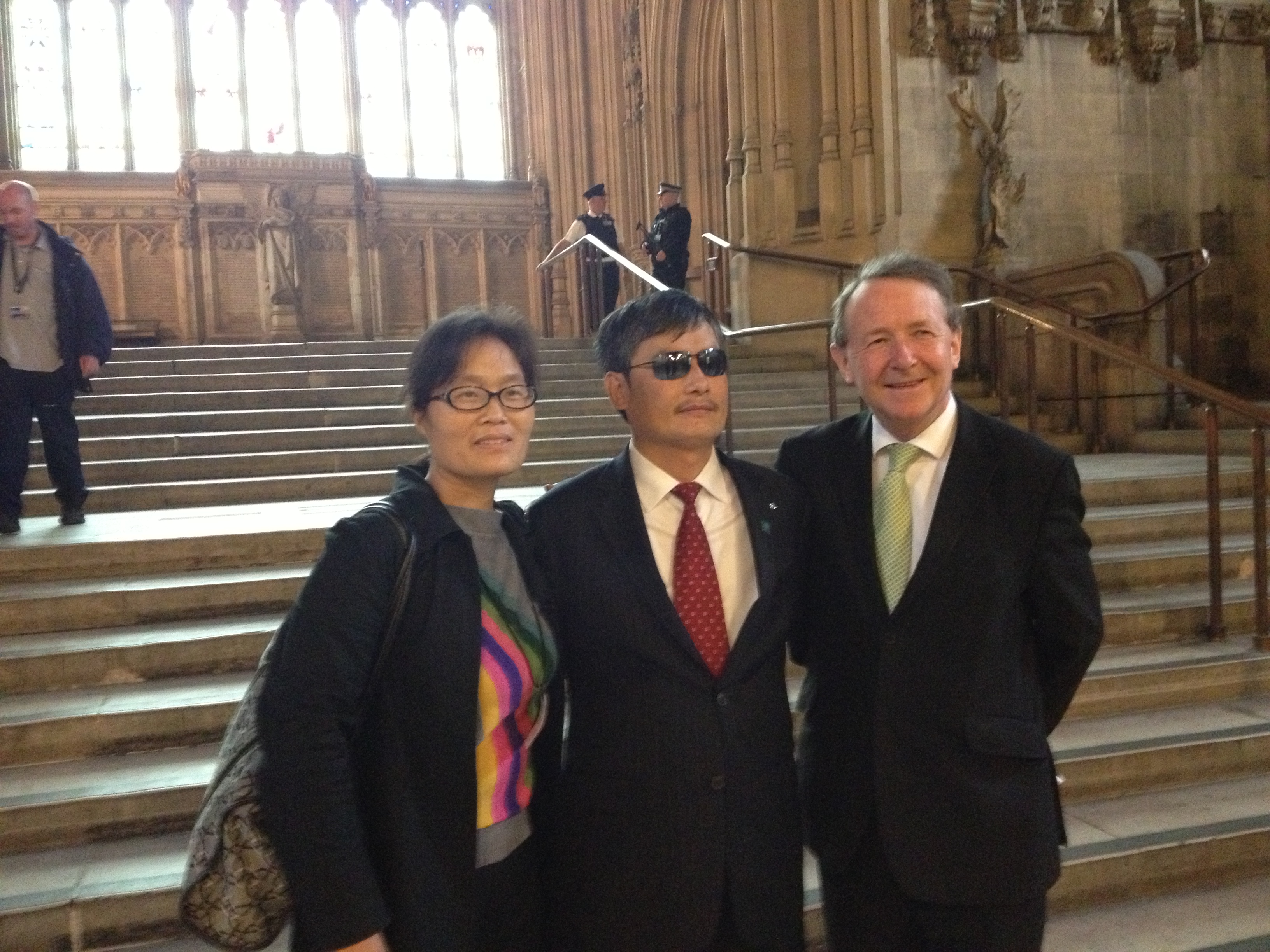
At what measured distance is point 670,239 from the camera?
32.4ft

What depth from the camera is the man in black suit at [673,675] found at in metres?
1.70

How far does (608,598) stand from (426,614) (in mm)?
317

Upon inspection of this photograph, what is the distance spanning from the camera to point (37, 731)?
135 inches

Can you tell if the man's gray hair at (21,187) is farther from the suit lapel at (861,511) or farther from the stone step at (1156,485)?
the stone step at (1156,485)

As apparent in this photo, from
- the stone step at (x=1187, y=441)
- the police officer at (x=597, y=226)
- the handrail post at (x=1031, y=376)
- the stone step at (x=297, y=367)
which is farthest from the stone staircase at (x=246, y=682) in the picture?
the police officer at (x=597, y=226)

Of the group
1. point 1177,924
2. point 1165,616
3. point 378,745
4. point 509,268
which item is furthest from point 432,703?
point 509,268

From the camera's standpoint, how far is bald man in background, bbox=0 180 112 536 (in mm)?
5160

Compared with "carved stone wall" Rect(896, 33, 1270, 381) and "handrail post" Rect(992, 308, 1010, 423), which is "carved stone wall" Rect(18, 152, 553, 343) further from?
"handrail post" Rect(992, 308, 1010, 423)

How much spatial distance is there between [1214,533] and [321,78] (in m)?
18.1

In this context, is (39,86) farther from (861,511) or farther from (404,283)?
(861,511)

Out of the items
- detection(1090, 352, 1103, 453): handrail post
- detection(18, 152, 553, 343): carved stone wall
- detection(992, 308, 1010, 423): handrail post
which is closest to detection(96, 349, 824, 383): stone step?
detection(1090, 352, 1103, 453): handrail post

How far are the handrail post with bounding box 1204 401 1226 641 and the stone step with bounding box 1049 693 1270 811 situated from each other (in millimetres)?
553

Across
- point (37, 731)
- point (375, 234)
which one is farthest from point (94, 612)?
point (375, 234)

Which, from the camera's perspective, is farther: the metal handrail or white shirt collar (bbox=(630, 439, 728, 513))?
the metal handrail
